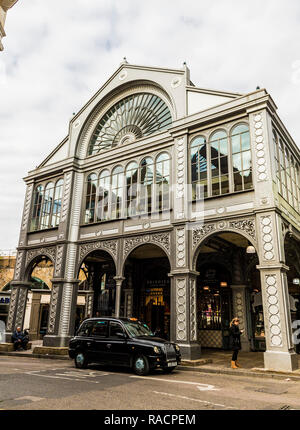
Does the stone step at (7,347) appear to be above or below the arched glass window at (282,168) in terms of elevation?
below

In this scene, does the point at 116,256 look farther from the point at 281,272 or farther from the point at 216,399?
the point at 216,399

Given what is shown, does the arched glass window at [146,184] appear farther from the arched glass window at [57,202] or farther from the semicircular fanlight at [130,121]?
the arched glass window at [57,202]

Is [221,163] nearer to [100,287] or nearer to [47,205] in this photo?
[47,205]

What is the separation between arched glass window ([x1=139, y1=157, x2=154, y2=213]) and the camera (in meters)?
16.5

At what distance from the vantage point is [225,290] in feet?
59.8

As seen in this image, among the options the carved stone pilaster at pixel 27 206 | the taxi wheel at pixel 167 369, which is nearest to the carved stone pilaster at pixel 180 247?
the taxi wheel at pixel 167 369

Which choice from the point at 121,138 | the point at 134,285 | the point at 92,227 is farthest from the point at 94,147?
the point at 134,285

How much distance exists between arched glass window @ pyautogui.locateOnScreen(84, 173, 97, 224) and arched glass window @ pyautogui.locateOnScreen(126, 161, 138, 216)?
2487 mm

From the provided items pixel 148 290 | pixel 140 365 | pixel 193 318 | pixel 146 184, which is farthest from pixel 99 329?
pixel 148 290

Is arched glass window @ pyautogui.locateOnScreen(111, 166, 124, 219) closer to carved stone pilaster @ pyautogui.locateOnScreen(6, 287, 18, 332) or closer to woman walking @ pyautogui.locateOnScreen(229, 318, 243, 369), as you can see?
carved stone pilaster @ pyautogui.locateOnScreen(6, 287, 18, 332)

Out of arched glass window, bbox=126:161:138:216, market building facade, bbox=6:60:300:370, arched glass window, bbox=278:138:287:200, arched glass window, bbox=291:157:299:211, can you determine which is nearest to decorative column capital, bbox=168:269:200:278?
market building facade, bbox=6:60:300:370

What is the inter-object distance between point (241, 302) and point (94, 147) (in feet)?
40.0

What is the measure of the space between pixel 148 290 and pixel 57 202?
304 inches

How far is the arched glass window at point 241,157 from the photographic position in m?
13.6
